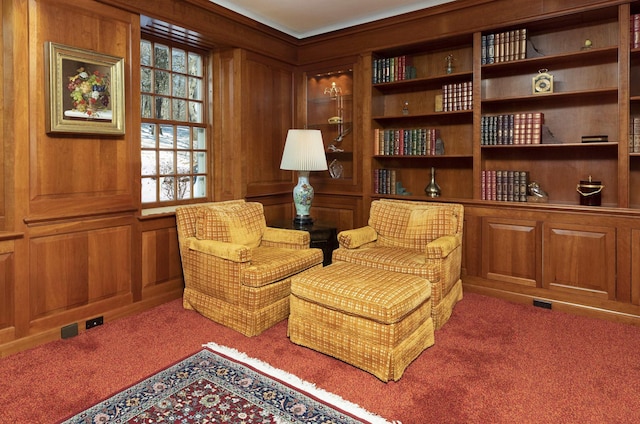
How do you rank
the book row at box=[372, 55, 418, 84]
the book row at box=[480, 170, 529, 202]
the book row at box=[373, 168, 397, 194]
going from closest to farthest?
the book row at box=[480, 170, 529, 202]
the book row at box=[372, 55, 418, 84]
the book row at box=[373, 168, 397, 194]

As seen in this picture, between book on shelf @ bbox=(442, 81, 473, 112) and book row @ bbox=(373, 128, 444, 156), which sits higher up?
book on shelf @ bbox=(442, 81, 473, 112)

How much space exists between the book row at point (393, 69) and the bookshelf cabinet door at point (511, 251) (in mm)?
1614

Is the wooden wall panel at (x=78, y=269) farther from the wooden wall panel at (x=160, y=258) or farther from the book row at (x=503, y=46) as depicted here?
the book row at (x=503, y=46)

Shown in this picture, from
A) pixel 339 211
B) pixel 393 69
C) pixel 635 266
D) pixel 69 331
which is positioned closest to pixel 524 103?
pixel 393 69

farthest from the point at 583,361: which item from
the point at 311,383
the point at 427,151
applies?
the point at 427,151

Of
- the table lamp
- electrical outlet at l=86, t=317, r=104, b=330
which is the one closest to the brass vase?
the table lamp

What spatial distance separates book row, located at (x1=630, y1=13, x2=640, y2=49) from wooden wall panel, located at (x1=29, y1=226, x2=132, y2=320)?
157 inches

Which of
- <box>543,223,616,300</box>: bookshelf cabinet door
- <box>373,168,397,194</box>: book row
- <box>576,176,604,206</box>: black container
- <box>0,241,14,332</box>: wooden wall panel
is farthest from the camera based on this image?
<box>373,168,397,194</box>: book row

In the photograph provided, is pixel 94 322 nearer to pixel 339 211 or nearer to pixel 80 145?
pixel 80 145

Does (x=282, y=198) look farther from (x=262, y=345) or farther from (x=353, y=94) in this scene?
(x=262, y=345)

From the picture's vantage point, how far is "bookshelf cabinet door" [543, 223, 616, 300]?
10.6 ft

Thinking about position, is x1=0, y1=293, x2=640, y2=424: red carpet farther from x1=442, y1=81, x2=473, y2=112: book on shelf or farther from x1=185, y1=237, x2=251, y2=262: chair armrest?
x1=442, y1=81, x2=473, y2=112: book on shelf

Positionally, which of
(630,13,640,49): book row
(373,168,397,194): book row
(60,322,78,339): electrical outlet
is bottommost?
(60,322,78,339): electrical outlet

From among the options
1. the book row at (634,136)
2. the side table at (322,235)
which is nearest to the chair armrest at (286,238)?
the side table at (322,235)
